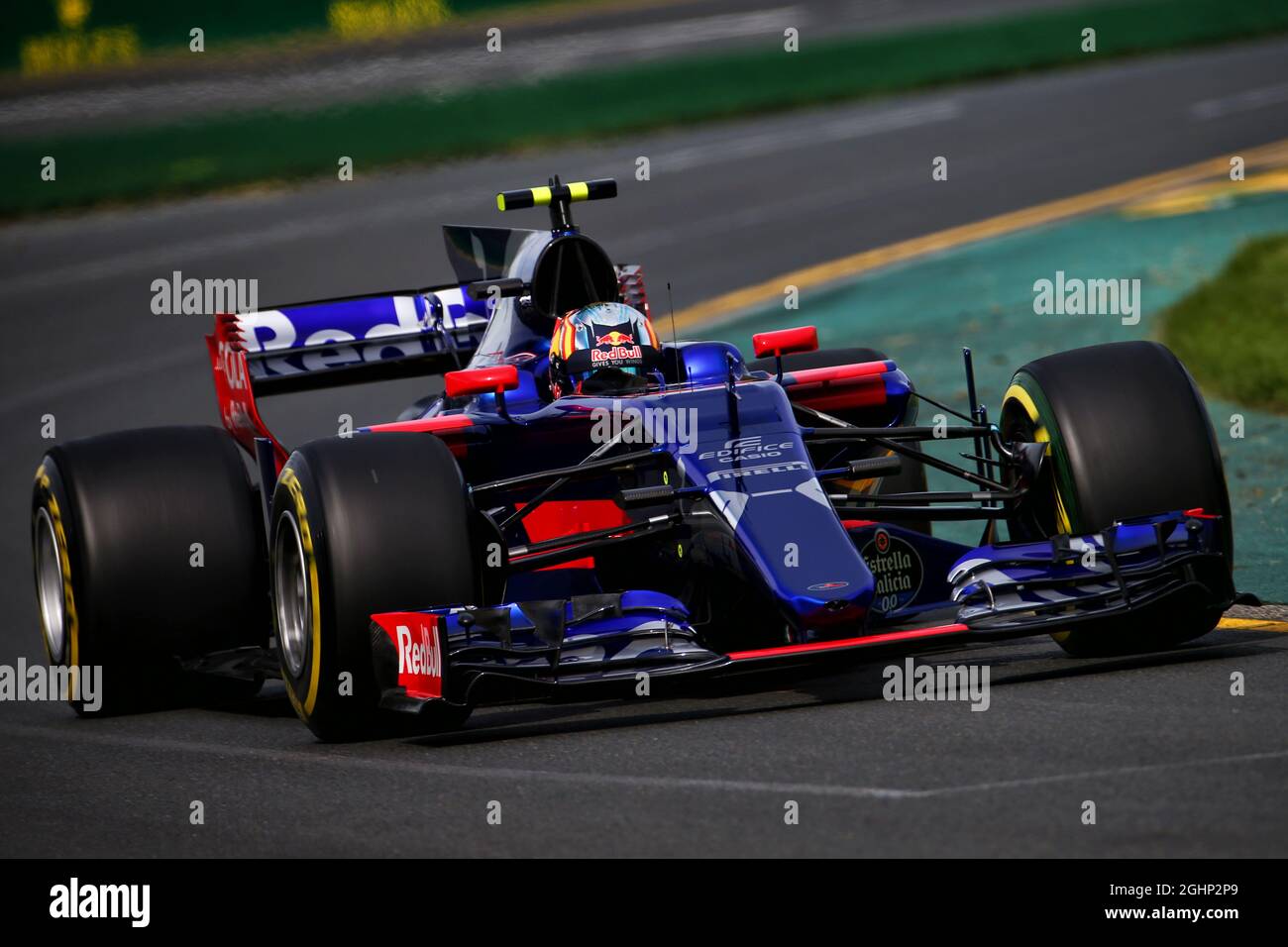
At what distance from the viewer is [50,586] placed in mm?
9312

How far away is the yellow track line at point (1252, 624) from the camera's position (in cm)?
815

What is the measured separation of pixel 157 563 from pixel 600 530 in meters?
1.95

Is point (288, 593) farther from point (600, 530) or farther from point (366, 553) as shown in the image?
point (600, 530)

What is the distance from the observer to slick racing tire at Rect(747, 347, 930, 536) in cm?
969

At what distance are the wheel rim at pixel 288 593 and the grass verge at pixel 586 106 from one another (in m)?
18.1

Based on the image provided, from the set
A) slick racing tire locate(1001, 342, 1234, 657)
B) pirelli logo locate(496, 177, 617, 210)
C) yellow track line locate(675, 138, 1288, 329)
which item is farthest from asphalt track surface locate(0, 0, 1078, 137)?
slick racing tire locate(1001, 342, 1234, 657)

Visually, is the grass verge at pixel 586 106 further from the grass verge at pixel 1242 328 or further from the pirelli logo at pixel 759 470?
the pirelli logo at pixel 759 470

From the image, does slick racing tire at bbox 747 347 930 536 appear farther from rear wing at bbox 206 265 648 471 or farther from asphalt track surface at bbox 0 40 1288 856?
asphalt track surface at bbox 0 40 1288 856

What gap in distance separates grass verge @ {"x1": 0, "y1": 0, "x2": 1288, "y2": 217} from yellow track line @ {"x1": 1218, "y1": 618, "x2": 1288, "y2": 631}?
19001 millimetres

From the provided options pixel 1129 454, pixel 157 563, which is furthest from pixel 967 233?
pixel 157 563

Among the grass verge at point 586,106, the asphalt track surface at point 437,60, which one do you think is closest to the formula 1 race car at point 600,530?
the grass verge at point 586,106

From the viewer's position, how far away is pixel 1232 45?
30156 mm

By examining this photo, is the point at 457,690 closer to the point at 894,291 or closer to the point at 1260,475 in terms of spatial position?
the point at 1260,475

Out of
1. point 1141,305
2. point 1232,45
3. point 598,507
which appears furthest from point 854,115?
point 598,507
